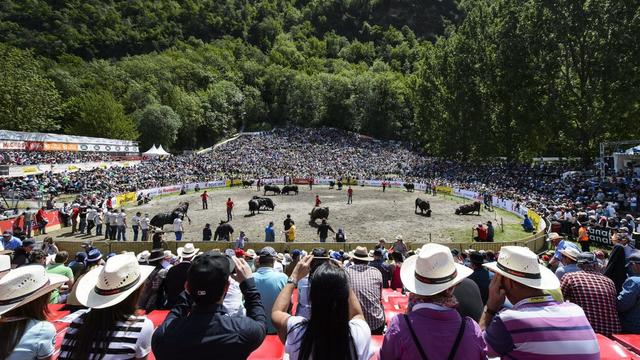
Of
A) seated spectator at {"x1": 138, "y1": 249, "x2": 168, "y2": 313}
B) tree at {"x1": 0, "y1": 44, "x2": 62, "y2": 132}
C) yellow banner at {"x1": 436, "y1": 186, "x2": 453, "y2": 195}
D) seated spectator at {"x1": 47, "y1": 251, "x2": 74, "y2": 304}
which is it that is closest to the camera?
seated spectator at {"x1": 138, "y1": 249, "x2": 168, "y2": 313}

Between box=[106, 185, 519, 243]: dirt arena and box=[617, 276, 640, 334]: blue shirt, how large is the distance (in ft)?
48.4

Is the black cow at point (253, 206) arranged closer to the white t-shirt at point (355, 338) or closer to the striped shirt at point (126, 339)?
the striped shirt at point (126, 339)

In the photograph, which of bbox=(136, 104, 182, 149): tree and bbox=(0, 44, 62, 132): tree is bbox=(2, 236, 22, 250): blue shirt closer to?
bbox=(0, 44, 62, 132): tree

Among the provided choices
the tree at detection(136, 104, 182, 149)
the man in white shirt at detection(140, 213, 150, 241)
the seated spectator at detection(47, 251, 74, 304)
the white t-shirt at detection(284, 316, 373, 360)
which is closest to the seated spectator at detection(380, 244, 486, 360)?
the white t-shirt at detection(284, 316, 373, 360)

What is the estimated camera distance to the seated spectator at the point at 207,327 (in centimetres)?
245

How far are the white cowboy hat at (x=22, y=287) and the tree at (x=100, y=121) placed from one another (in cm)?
6720

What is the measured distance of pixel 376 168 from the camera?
5662 centimetres

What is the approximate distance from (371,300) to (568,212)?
2053 centimetres

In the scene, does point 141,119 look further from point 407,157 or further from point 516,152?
point 516,152

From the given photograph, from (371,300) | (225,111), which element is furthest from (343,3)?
(371,300)

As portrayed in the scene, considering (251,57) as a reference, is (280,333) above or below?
below

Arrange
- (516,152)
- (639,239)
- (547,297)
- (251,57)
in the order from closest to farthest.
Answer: (547,297) → (639,239) → (516,152) → (251,57)

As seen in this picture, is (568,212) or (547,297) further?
(568,212)

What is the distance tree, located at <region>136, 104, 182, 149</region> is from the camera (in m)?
69.1
